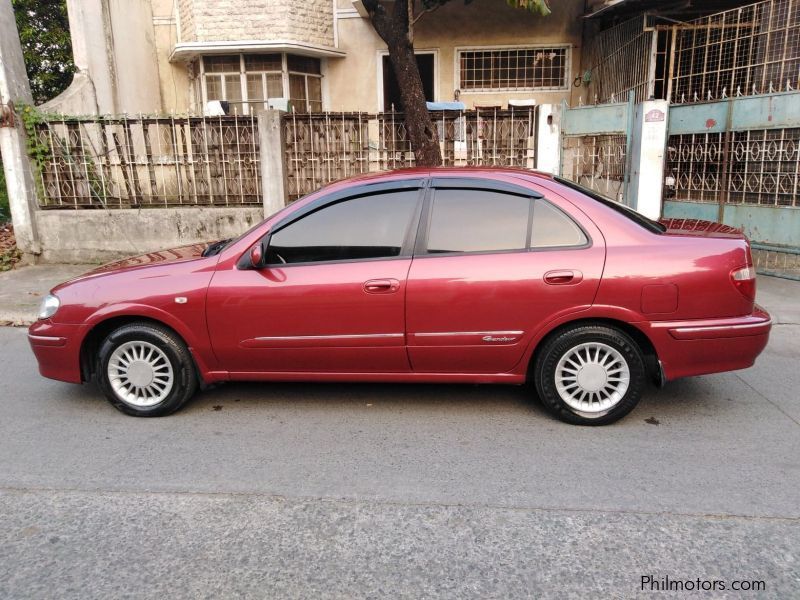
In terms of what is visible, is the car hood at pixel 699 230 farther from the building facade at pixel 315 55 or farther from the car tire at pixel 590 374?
the building facade at pixel 315 55

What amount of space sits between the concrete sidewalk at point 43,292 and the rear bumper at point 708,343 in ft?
10.1

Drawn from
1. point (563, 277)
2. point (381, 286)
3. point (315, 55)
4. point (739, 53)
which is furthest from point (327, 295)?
point (315, 55)

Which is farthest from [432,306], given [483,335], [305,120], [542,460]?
[305,120]

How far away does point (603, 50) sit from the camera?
12.7 meters

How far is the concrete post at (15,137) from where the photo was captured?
29.7 ft

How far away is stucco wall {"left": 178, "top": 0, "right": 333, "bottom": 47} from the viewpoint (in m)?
13.0

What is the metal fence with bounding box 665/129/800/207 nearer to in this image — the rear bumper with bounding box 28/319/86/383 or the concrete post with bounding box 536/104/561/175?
the concrete post with bounding box 536/104/561/175

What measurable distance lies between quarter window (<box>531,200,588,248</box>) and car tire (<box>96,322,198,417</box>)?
8.39ft

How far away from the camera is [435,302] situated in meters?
4.07

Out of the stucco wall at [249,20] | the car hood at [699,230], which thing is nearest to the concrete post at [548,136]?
the car hood at [699,230]

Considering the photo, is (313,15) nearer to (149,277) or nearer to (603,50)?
(603,50)

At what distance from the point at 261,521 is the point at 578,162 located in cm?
862

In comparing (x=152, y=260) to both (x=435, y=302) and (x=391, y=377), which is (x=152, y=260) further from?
(x=435, y=302)

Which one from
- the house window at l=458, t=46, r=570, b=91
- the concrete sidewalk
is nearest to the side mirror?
the concrete sidewalk
